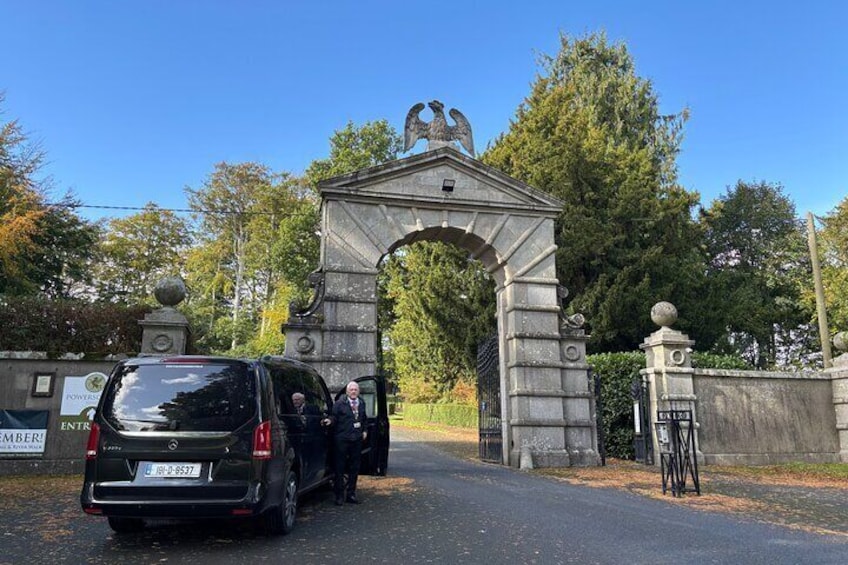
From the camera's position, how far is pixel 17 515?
7.11 m

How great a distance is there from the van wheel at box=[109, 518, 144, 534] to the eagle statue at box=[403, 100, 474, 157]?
977 cm

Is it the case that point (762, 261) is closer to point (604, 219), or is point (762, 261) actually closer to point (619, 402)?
point (604, 219)

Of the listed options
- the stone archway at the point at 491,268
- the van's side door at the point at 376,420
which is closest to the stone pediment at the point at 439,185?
the stone archway at the point at 491,268

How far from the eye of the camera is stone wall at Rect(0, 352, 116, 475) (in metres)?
10.6

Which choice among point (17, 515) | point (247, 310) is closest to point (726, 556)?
point (17, 515)

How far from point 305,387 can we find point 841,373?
41.2 feet

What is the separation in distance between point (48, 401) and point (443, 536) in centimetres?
826

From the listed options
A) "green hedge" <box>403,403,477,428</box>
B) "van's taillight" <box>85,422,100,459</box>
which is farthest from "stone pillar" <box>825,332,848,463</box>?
"green hedge" <box>403,403,477,428</box>

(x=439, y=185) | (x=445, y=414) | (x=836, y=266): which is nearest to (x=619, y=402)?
(x=439, y=185)

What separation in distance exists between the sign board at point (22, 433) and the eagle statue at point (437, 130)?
8961 mm

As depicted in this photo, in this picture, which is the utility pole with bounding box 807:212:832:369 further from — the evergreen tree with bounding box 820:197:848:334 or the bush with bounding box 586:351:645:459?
the bush with bounding box 586:351:645:459

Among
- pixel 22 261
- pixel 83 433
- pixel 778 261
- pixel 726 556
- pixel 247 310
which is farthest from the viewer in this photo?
pixel 247 310

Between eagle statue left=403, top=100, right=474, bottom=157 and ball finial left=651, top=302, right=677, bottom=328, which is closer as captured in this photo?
ball finial left=651, top=302, right=677, bottom=328

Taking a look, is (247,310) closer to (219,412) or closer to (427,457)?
(427,457)
